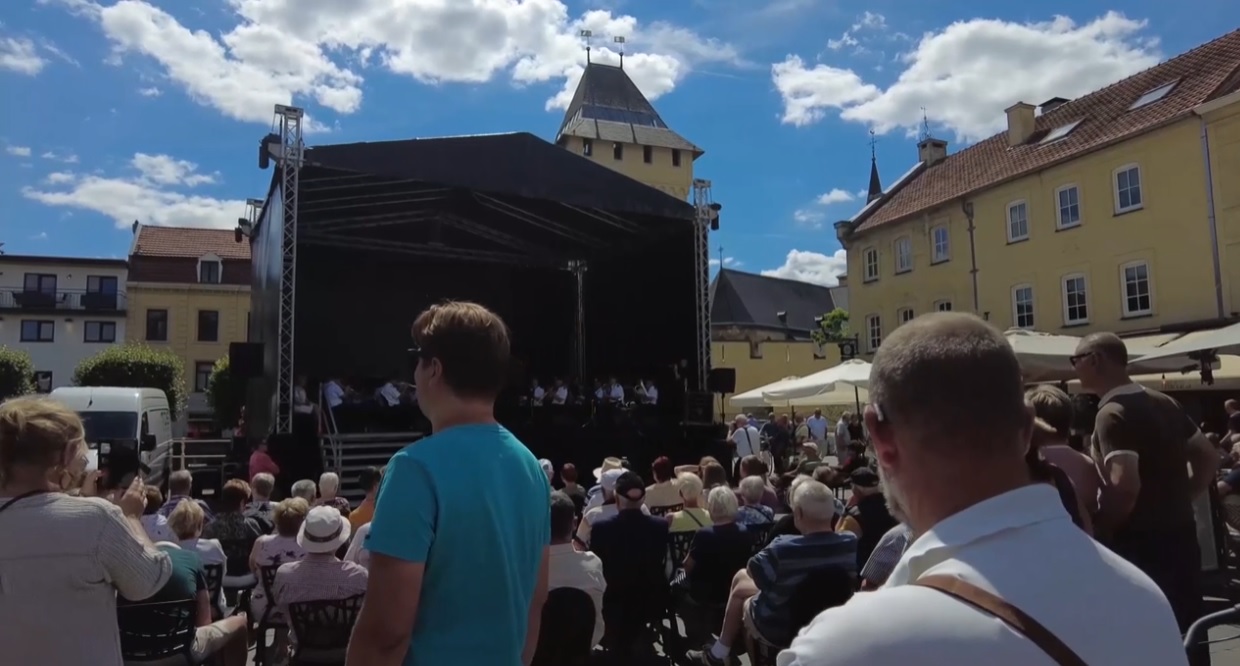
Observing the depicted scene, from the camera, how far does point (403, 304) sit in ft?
57.5

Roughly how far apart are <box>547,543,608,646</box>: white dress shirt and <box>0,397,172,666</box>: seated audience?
2.13 meters

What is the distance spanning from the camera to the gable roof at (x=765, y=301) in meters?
52.7

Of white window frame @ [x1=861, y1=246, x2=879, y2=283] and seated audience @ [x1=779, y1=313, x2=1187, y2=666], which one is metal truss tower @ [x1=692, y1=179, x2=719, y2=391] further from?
white window frame @ [x1=861, y1=246, x2=879, y2=283]

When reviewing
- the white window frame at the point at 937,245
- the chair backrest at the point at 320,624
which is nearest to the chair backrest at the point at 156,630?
the chair backrest at the point at 320,624

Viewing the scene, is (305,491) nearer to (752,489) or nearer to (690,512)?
(690,512)

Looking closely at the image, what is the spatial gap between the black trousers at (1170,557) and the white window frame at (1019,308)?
2131 cm

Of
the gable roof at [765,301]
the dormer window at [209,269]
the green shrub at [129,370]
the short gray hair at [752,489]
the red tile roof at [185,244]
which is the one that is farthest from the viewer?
the gable roof at [765,301]

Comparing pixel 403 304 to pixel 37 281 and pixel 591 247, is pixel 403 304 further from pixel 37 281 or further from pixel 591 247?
pixel 37 281

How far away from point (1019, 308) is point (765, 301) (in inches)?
1300

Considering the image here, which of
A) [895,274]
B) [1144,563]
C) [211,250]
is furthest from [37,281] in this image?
[1144,563]

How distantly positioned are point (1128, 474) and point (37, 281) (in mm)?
48827

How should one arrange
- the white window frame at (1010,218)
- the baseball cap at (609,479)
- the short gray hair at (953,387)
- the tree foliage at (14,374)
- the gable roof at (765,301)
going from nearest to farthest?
the short gray hair at (953,387)
the baseball cap at (609,479)
the white window frame at (1010,218)
the tree foliage at (14,374)
the gable roof at (765,301)

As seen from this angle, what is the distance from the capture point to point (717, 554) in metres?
4.78

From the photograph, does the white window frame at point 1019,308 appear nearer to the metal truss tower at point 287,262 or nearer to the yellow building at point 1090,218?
the yellow building at point 1090,218
